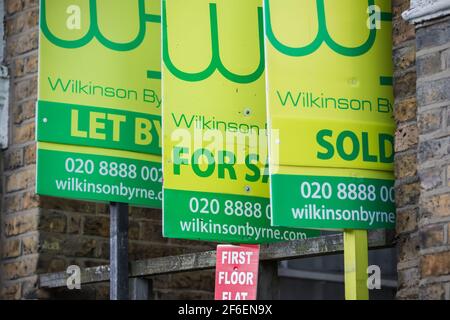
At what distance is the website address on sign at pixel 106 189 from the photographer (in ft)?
24.4

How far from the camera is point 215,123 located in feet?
22.9

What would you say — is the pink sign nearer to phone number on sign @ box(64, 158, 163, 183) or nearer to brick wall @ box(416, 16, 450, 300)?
brick wall @ box(416, 16, 450, 300)

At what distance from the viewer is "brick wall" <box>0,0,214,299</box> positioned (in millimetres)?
8586

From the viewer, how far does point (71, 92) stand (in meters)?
7.55

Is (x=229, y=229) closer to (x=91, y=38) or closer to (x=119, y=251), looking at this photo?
(x=119, y=251)

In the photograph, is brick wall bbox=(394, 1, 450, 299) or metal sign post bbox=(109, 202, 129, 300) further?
metal sign post bbox=(109, 202, 129, 300)

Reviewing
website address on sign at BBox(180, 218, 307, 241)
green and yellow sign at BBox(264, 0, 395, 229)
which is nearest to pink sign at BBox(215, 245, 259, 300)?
website address on sign at BBox(180, 218, 307, 241)

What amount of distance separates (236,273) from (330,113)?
3.04 ft

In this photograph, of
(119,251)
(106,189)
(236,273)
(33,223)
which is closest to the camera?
(236,273)

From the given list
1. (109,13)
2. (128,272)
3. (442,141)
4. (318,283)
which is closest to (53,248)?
(128,272)

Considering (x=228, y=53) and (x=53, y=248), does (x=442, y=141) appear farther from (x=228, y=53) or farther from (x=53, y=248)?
(x=53, y=248)

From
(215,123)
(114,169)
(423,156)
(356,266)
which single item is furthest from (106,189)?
(423,156)

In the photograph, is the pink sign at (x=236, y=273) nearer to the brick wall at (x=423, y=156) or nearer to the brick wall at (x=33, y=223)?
the brick wall at (x=423, y=156)

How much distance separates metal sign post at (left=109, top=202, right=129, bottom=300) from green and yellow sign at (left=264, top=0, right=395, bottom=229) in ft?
4.88
